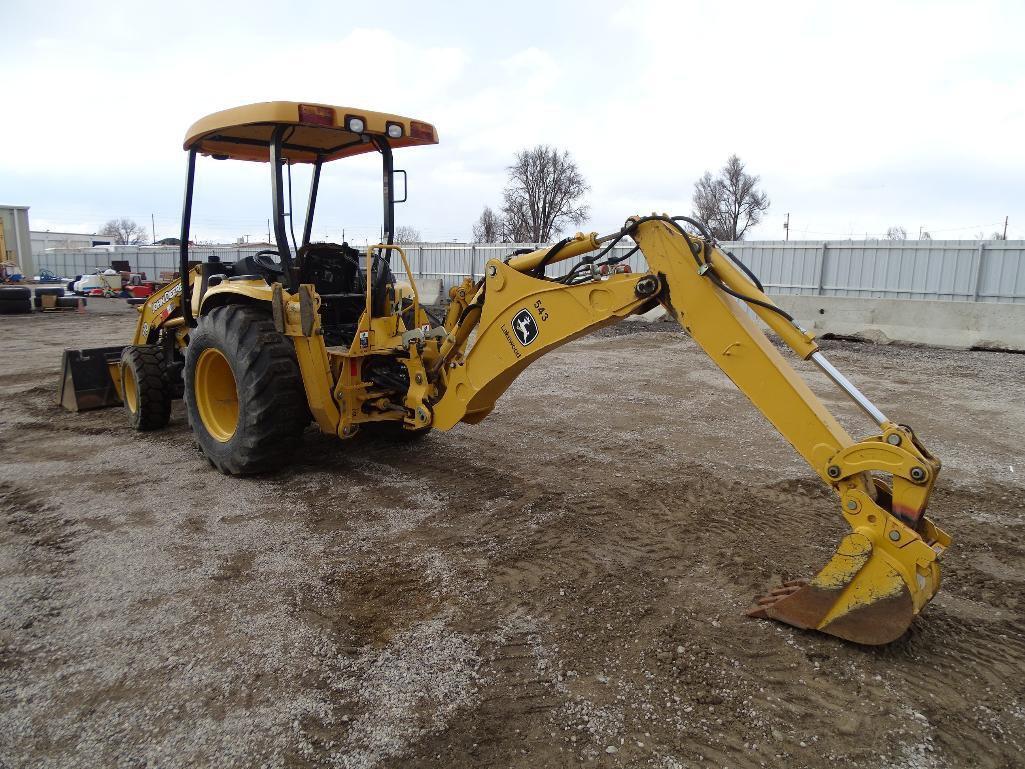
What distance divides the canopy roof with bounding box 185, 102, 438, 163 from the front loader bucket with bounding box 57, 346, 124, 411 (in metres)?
2.85

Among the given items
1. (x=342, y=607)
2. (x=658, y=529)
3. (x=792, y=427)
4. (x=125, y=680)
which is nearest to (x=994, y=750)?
(x=792, y=427)

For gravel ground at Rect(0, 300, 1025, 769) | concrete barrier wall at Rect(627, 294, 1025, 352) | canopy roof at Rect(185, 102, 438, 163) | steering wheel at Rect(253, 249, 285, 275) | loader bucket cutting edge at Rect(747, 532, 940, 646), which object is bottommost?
gravel ground at Rect(0, 300, 1025, 769)

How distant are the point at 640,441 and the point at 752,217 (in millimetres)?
36657

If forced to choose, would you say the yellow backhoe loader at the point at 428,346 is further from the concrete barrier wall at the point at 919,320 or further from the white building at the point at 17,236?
the white building at the point at 17,236

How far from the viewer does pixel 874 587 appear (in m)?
2.89

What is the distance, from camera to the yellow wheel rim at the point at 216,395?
5.54 metres

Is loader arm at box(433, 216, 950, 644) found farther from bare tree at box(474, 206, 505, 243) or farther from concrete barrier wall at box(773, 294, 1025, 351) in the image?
bare tree at box(474, 206, 505, 243)

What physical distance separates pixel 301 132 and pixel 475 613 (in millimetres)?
3978

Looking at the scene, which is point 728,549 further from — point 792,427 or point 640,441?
point 640,441

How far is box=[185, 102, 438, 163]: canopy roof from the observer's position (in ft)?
15.5

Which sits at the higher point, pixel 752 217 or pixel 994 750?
pixel 752 217

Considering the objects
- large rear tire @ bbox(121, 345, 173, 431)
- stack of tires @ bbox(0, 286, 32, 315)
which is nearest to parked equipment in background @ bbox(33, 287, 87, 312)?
stack of tires @ bbox(0, 286, 32, 315)

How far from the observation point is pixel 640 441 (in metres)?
6.35

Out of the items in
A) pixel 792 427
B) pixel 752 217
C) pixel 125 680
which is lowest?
pixel 125 680
